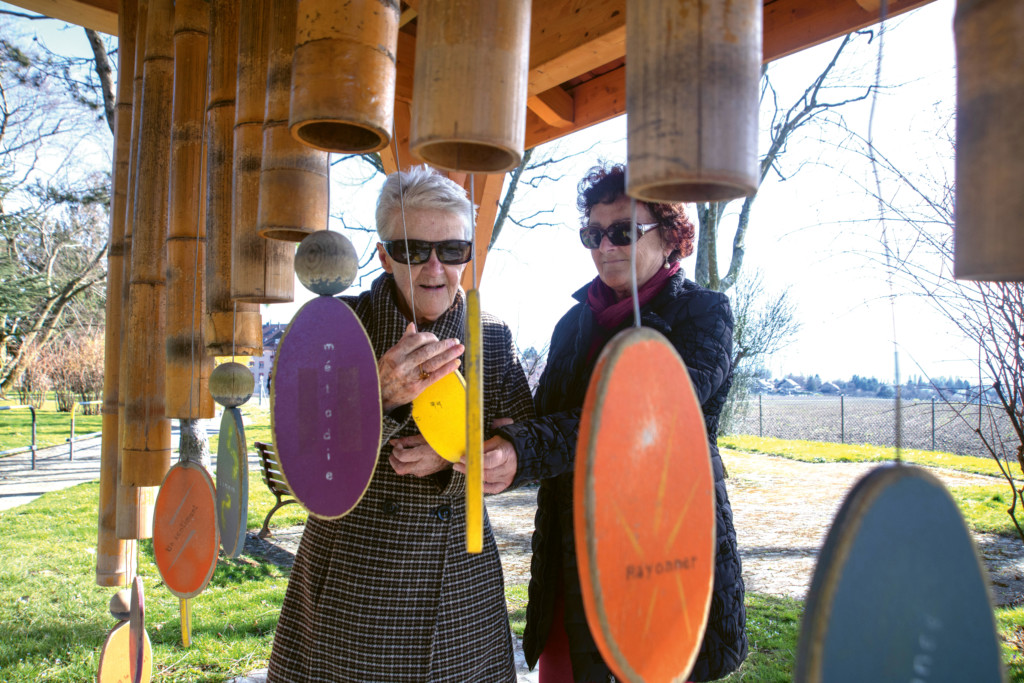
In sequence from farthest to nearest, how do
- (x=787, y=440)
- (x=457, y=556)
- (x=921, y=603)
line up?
(x=787, y=440) < (x=457, y=556) < (x=921, y=603)

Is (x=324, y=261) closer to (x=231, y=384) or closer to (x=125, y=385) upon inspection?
(x=231, y=384)

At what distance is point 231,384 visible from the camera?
3.81ft

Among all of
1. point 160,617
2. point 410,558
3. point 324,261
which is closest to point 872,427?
point 160,617

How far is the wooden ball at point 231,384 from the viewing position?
1.16 m

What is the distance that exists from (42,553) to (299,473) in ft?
18.6

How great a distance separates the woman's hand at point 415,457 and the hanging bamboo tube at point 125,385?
719 mm

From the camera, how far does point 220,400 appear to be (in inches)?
46.1

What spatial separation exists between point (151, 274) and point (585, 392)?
1034 mm

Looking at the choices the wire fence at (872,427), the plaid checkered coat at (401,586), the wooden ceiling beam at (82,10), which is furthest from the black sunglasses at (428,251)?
the wire fence at (872,427)

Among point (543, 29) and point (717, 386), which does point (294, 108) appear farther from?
point (543, 29)

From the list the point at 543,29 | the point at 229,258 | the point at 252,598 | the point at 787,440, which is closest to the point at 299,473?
the point at 229,258

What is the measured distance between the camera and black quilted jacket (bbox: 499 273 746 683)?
1.15 meters

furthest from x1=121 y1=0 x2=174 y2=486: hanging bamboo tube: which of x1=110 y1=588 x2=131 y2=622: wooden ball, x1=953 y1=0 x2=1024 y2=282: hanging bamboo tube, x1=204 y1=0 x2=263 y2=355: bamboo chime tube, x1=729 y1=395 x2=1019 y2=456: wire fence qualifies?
x1=729 y1=395 x2=1019 y2=456: wire fence

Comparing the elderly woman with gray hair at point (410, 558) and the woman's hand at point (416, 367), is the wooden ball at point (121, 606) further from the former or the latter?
the woman's hand at point (416, 367)
